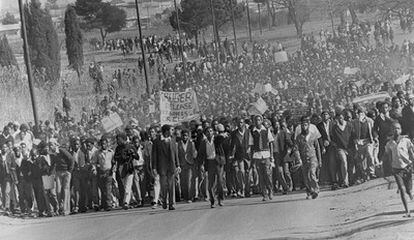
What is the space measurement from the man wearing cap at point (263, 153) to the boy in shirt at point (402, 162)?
3370 mm

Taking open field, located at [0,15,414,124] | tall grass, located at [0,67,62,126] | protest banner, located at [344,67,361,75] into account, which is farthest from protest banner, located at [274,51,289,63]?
tall grass, located at [0,67,62,126]

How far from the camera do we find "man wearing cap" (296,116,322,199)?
13883 mm

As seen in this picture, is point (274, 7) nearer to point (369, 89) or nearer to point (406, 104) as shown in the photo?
point (369, 89)

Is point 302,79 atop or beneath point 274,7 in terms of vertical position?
beneath

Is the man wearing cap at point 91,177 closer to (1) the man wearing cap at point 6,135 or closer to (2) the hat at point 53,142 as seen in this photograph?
(2) the hat at point 53,142

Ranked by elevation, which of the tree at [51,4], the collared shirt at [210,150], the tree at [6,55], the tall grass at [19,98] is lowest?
the collared shirt at [210,150]

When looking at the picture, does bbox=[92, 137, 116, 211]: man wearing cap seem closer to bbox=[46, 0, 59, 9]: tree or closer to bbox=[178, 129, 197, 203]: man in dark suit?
bbox=[178, 129, 197, 203]: man in dark suit

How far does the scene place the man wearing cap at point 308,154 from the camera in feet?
45.5

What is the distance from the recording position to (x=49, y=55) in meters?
20.5

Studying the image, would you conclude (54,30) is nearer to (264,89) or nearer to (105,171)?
(264,89)

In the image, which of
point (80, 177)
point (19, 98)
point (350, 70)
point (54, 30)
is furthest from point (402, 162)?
point (19, 98)

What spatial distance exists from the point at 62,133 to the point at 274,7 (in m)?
5.20

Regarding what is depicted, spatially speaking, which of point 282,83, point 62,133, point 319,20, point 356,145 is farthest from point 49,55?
point 356,145

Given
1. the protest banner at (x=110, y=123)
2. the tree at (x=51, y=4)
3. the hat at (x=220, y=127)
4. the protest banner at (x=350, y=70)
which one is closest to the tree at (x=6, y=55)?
the tree at (x=51, y=4)
